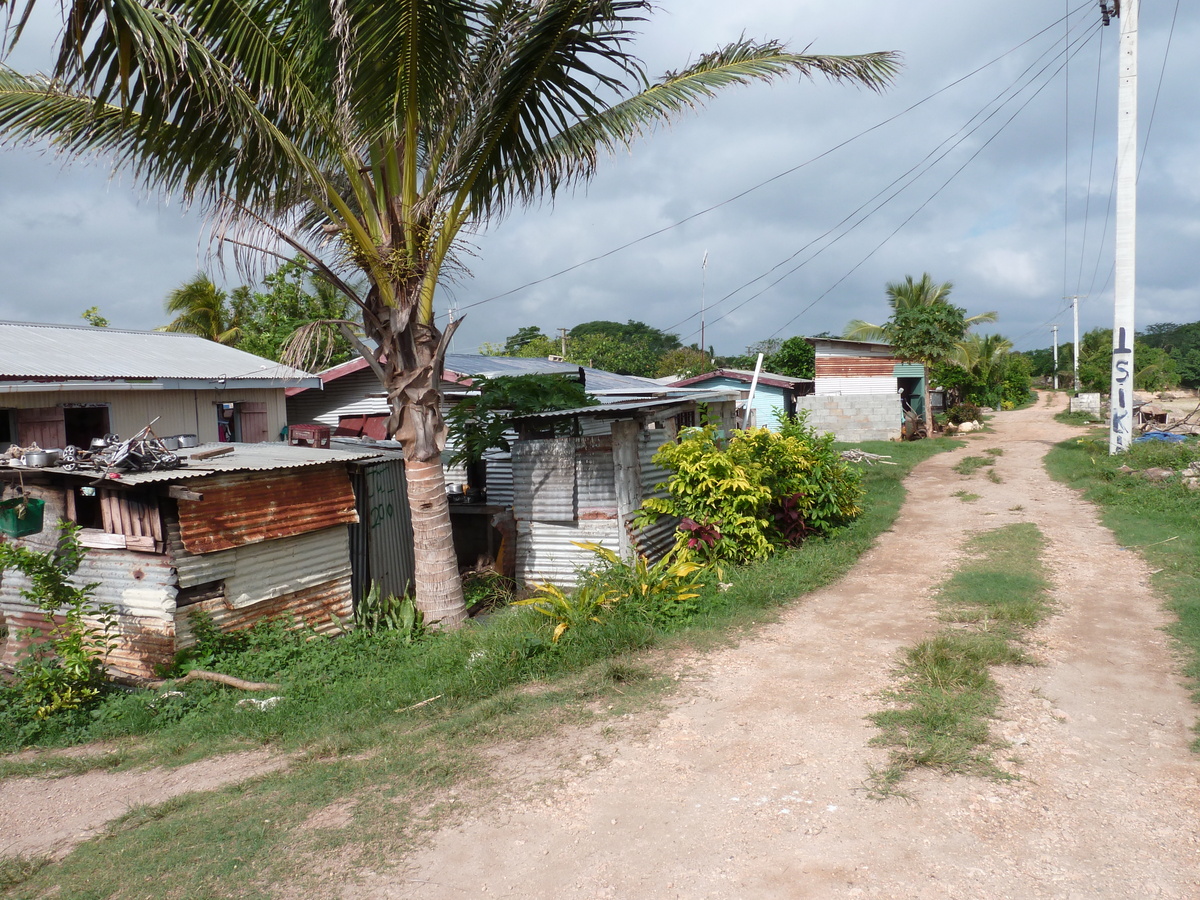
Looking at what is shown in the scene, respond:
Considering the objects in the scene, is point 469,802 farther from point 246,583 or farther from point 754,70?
point 754,70

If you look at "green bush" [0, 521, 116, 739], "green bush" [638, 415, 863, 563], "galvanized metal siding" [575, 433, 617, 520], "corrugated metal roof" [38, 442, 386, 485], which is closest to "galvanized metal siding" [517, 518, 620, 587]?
"galvanized metal siding" [575, 433, 617, 520]

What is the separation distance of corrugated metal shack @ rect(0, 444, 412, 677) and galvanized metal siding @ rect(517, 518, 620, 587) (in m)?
1.97

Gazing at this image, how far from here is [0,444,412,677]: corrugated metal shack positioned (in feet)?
22.5

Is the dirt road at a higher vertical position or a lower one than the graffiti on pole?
lower

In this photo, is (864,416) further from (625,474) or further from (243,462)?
(243,462)

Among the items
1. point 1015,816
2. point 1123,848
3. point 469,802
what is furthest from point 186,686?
point 1123,848

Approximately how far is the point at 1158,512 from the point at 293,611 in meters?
11.5

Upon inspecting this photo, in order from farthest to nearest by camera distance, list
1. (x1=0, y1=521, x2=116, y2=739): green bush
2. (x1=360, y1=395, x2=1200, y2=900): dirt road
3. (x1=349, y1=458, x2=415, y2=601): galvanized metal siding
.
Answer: (x1=349, y1=458, x2=415, y2=601): galvanized metal siding → (x1=0, y1=521, x2=116, y2=739): green bush → (x1=360, y1=395, x2=1200, y2=900): dirt road

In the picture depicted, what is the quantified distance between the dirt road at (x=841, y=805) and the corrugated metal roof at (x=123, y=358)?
797 cm

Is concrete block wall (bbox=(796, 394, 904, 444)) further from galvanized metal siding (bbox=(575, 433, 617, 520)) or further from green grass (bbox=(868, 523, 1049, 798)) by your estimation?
galvanized metal siding (bbox=(575, 433, 617, 520))

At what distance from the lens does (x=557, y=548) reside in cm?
917

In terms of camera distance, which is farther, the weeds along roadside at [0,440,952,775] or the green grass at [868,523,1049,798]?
the weeds along roadside at [0,440,952,775]

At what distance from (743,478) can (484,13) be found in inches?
209

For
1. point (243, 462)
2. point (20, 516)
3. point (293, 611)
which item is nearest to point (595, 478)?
point (293, 611)
